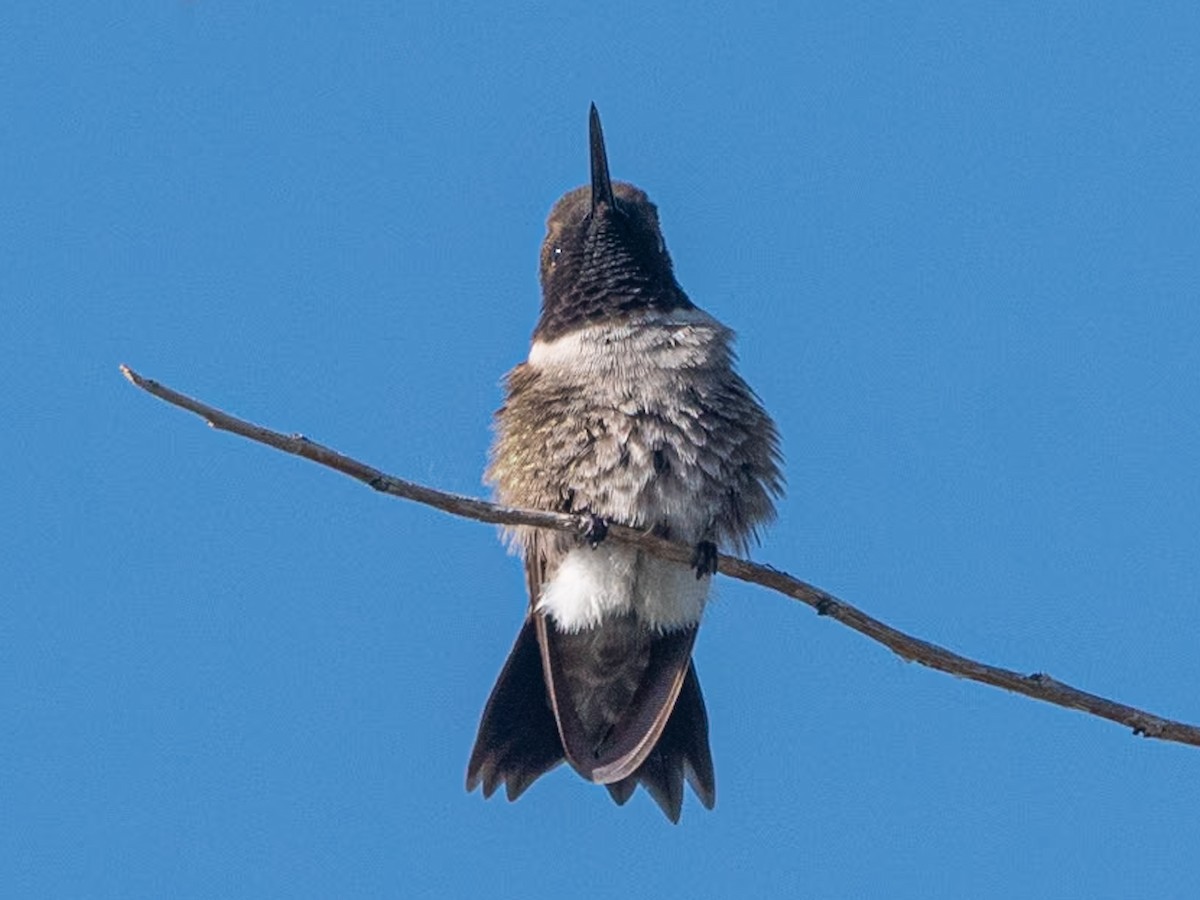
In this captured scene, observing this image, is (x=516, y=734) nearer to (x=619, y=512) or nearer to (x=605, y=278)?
(x=619, y=512)

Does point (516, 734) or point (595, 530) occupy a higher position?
point (595, 530)

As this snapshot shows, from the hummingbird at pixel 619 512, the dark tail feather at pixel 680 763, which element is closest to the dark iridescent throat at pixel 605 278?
the hummingbird at pixel 619 512

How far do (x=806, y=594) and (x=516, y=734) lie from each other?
6.36ft

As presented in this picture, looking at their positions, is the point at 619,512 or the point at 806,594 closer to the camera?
the point at 806,594

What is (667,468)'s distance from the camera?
237 inches

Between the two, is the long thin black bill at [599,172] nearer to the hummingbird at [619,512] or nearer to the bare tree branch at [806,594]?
the hummingbird at [619,512]

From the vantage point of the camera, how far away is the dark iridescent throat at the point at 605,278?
6652 mm

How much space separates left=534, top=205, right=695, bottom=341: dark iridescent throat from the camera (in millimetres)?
6652

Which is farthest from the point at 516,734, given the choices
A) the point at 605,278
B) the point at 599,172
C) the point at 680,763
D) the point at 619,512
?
the point at 599,172

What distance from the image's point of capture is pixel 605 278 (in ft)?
22.2

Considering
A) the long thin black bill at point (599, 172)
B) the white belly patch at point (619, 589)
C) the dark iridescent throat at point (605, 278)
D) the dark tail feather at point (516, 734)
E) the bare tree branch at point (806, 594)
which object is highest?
the long thin black bill at point (599, 172)

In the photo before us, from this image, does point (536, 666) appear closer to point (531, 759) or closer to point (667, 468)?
point (531, 759)

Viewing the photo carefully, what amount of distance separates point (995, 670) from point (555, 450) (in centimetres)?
216

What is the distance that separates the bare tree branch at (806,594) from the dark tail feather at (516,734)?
4.84ft
